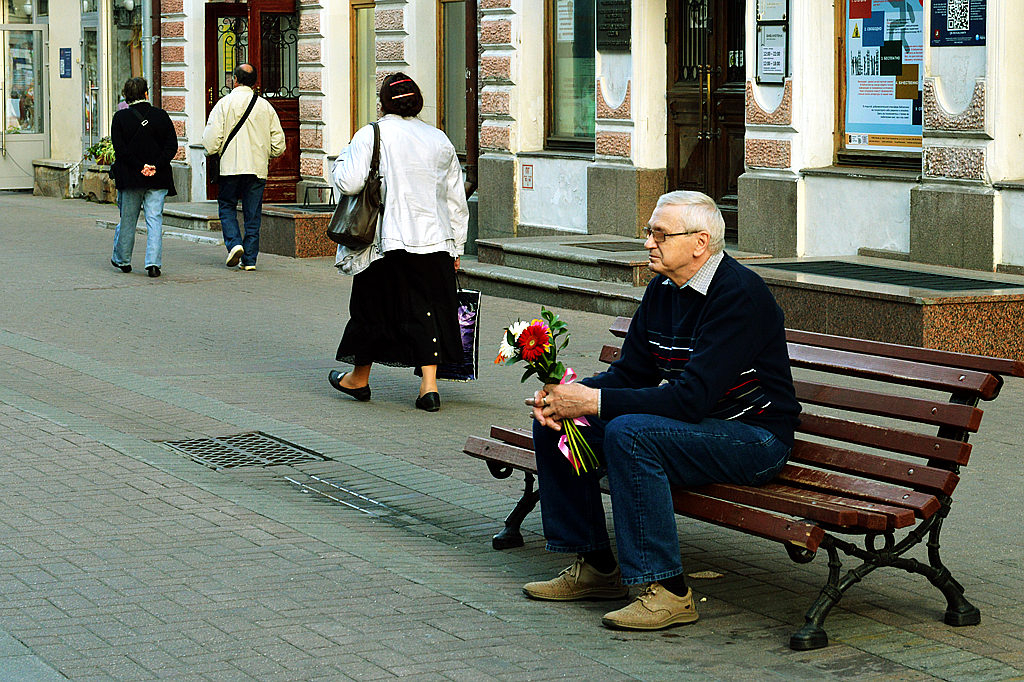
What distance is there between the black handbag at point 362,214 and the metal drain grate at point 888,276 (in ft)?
11.8

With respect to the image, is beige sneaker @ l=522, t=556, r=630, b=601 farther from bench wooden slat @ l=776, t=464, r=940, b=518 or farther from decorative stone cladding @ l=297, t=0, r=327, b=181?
decorative stone cladding @ l=297, t=0, r=327, b=181

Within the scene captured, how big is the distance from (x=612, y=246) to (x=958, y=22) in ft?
12.4

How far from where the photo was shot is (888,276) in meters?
11.2

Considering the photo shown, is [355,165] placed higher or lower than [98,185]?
higher

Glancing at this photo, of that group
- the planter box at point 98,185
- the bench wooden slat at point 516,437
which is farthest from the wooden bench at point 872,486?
the planter box at point 98,185

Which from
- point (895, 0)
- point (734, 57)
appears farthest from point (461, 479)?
point (734, 57)

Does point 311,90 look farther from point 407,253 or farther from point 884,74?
point 407,253

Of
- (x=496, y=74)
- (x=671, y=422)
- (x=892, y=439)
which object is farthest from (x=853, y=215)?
(x=671, y=422)

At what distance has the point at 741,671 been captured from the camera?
471 centimetres

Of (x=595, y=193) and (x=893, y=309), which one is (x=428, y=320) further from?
(x=595, y=193)

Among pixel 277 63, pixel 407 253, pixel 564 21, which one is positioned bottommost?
pixel 407 253

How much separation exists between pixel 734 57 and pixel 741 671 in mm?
10910

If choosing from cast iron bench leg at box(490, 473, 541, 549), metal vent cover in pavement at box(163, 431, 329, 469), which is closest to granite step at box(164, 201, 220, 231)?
metal vent cover in pavement at box(163, 431, 329, 469)

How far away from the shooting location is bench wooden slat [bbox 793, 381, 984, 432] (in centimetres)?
508
